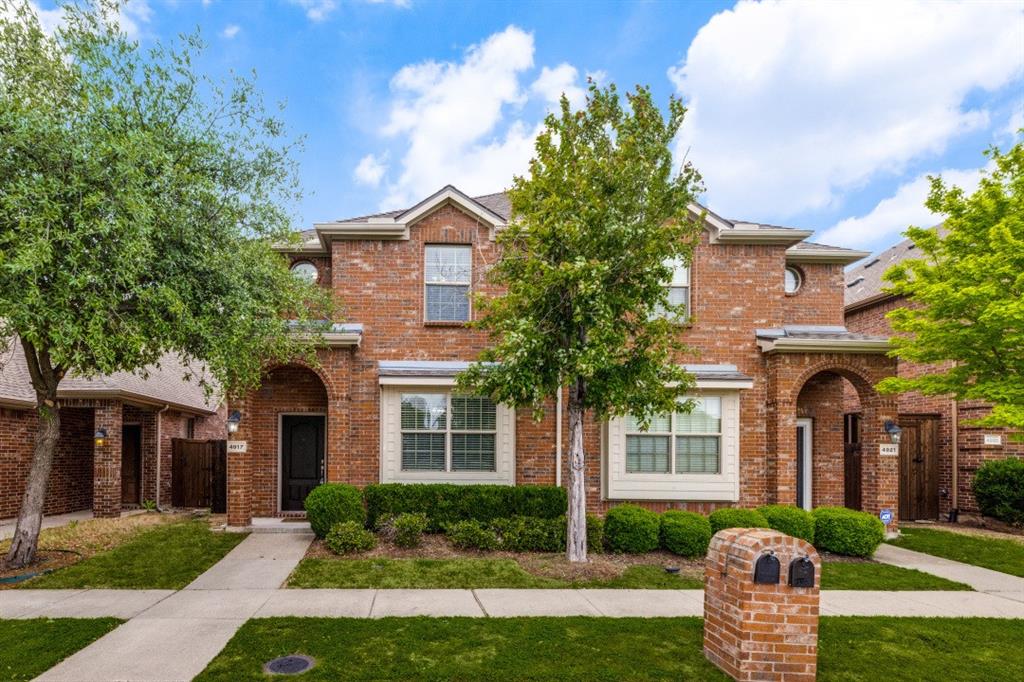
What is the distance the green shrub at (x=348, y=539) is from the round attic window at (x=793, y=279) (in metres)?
10.6

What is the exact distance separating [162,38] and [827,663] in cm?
1131

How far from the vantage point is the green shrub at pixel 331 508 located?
10047mm

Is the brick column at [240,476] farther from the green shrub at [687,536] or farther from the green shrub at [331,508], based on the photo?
the green shrub at [687,536]

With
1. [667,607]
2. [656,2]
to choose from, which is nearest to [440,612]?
[667,607]

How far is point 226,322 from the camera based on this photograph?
8266 mm

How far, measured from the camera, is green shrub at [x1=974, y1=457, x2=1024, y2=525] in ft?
42.5

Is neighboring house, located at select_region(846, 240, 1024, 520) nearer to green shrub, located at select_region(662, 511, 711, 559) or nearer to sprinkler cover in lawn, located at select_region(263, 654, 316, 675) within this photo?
green shrub, located at select_region(662, 511, 711, 559)

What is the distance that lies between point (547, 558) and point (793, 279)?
28.8 ft

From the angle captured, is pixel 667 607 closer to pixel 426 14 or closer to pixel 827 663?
pixel 827 663

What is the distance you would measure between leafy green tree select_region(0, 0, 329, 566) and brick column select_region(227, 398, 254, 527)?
1.89m

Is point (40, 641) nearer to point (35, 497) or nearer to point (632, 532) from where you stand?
point (35, 497)

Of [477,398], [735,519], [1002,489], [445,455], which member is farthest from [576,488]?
[1002,489]

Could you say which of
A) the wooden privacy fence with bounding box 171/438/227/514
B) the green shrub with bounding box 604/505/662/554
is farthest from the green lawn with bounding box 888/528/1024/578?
the wooden privacy fence with bounding box 171/438/227/514

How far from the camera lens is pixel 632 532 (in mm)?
9859
